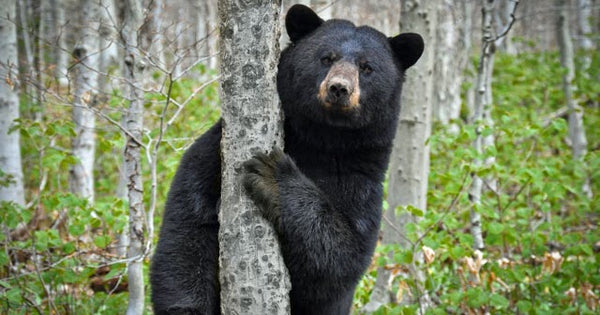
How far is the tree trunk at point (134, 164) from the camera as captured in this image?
13.7ft

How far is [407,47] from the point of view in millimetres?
3711

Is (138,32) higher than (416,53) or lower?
higher

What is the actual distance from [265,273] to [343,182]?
0.82 meters

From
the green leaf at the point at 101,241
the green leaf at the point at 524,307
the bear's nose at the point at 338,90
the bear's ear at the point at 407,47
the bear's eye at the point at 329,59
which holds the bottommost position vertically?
the green leaf at the point at 524,307

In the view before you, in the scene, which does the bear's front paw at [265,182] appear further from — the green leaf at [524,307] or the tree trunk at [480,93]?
the tree trunk at [480,93]

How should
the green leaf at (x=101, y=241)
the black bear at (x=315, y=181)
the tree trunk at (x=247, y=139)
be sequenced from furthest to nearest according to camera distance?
the green leaf at (x=101, y=241)
the black bear at (x=315, y=181)
the tree trunk at (x=247, y=139)

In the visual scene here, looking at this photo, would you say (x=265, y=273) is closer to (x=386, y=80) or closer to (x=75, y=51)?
(x=386, y=80)

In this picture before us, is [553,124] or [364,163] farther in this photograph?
[553,124]

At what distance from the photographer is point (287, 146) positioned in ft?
11.2

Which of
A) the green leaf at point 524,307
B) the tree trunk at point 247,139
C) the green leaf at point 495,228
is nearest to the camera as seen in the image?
the tree trunk at point 247,139

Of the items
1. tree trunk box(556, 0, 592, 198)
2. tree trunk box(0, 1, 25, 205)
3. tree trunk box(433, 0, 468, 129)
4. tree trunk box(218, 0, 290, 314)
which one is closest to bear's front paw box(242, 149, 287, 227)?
tree trunk box(218, 0, 290, 314)

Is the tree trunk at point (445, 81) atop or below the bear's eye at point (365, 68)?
atop

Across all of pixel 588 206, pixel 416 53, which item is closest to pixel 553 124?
pixel 588 206

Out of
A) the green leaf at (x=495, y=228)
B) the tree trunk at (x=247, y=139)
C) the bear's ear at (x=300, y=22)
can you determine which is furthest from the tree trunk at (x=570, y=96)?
the tree trunk at (x=247, y=139)
